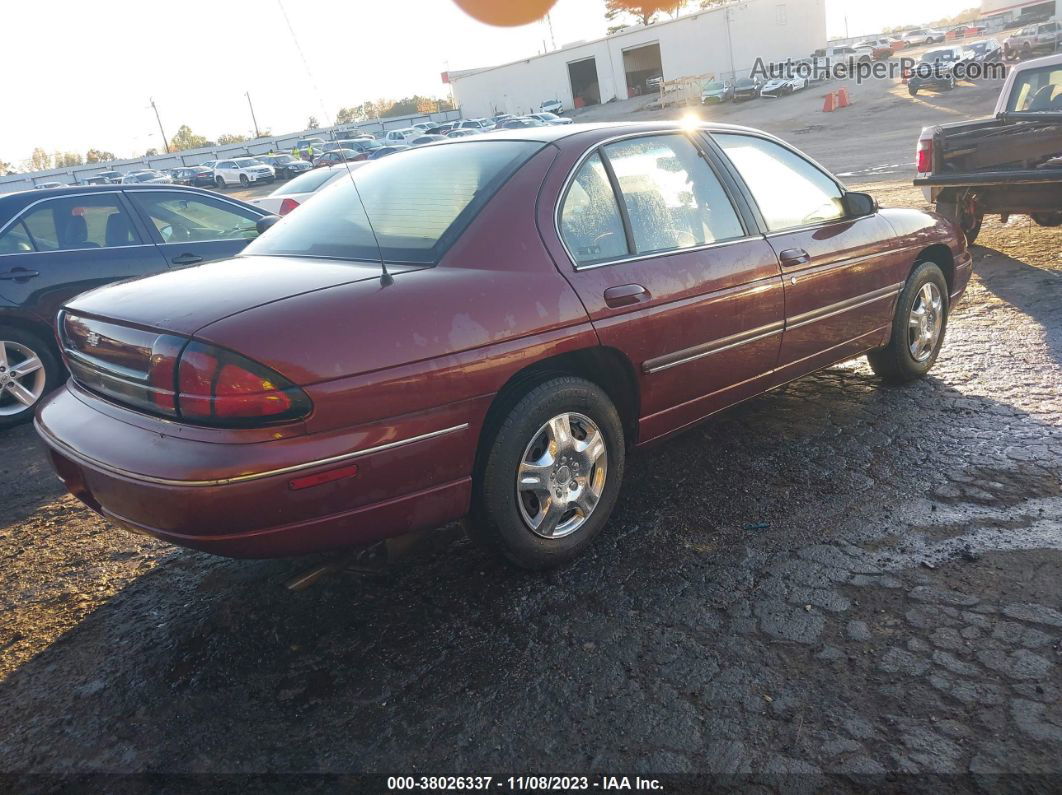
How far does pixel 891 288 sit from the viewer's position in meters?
4.48

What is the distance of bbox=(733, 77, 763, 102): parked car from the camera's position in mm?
44875

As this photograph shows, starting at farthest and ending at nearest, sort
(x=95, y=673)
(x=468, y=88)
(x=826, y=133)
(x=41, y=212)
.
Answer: (x=468, y=88) < (x=826, y=133) < (x=41, y=212) < (x=95, y=673)

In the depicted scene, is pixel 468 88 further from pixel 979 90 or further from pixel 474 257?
pixel 474 257

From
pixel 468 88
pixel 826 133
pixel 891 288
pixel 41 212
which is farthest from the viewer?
pixel 468 88

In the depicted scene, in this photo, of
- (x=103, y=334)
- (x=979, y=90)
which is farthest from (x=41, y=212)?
(x=979, y=90)

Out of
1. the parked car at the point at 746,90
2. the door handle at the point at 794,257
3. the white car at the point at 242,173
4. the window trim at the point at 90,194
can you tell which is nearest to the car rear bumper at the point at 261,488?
the door handle at the point at 794,257

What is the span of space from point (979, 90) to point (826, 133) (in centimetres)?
993

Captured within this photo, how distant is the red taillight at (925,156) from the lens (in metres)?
8.09

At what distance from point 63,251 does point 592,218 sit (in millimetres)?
4286

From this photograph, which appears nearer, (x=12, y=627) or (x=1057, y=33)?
(x=12, y=627)

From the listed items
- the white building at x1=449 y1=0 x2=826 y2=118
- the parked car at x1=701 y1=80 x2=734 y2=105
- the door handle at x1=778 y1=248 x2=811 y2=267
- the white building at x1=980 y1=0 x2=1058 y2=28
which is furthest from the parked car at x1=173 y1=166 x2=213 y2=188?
→ the white building at x1=980 y1=0 x2=1058 y2=28

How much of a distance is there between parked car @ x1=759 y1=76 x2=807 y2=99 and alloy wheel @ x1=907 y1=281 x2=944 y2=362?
43.7 metres

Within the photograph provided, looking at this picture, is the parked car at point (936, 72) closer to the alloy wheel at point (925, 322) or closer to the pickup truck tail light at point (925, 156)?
the pickup truck tail light at point (925, 156)

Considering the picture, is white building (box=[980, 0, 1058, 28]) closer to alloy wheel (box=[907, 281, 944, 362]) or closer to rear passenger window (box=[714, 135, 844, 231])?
alloy wheel (box=[907, 281, 944, 362])
